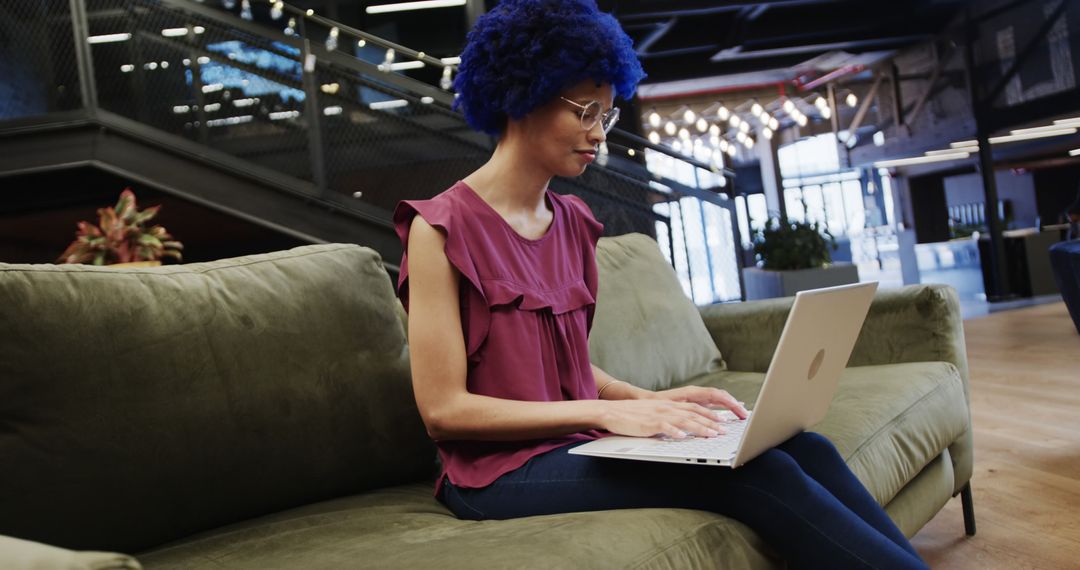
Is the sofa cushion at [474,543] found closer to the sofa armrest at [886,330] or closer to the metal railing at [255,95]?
the sofa armrest at [886,330]

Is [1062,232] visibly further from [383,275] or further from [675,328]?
[383,275]

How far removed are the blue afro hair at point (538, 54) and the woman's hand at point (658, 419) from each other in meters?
0.55

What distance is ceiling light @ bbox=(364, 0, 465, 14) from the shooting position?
7.80 m

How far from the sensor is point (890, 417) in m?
1.84

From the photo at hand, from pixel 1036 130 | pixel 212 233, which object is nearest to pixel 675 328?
pixel 212 233

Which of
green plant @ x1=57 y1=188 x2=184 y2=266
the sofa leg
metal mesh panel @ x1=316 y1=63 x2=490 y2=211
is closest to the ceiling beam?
metal mesh panel @ x1=316 y1=63 x2=490 y2=211

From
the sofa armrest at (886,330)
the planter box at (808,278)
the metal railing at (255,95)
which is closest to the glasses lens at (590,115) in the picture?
the sofa armrest at (886,330)

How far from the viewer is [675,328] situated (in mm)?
2426

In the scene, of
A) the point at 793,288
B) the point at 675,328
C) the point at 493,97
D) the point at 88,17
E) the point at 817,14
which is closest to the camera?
the point at 493,97

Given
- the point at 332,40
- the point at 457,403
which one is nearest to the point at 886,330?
the point at 457,403

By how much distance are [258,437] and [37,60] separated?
5.02 m

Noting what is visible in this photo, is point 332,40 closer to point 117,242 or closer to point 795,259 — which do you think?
point 117,242

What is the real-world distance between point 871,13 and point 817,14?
771 millimetres

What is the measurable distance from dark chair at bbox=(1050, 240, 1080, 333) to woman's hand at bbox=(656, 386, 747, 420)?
2.74 metres
